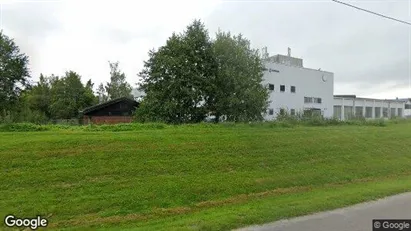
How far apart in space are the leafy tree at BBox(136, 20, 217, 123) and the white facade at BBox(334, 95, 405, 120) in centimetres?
4220

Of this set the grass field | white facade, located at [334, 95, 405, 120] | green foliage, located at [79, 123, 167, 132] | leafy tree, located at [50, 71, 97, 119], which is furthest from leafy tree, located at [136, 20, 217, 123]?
white facade, located at [334, 95, 405, 120]

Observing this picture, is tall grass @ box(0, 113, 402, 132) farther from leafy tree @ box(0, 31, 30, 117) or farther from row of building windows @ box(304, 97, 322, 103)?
row of building windows @ box(304, 97, 322, 103)

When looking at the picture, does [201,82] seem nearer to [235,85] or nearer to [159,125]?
[235,85]

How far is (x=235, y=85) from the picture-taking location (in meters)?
26.4

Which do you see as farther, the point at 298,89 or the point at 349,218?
the point at 298,89

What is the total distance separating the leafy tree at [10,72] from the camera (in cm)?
3303

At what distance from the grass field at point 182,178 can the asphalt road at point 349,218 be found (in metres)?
0.32

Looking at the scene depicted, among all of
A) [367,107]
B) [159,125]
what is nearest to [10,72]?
[159,125]

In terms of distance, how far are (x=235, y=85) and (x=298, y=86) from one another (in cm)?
3357

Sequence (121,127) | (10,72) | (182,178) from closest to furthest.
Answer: (182,178)
(121,127)
(10,72)

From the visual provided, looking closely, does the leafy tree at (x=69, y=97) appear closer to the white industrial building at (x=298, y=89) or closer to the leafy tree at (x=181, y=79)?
the white industrial building at (x=298, y=89)

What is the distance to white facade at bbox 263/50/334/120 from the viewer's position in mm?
53000

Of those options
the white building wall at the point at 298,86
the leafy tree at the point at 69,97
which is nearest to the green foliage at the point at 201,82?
the white building wall at the point at 298,86

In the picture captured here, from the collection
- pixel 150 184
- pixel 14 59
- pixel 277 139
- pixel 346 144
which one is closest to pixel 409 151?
pixel 346 144
